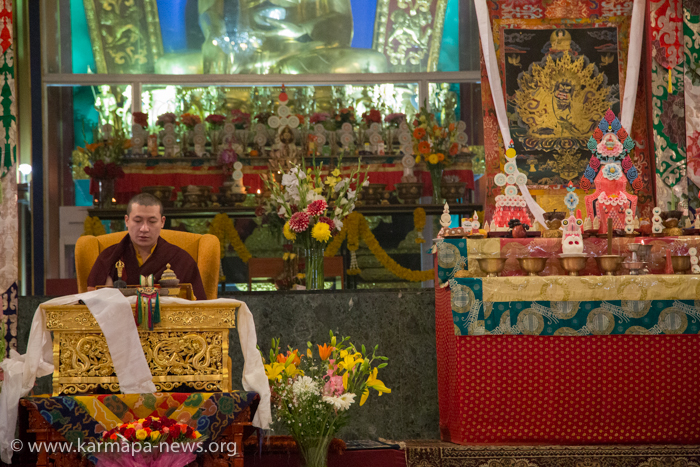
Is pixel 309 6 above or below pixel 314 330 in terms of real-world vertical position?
above

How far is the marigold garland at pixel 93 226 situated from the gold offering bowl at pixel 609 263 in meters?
4.45

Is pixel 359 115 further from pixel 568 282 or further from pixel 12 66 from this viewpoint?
pixel 568 282

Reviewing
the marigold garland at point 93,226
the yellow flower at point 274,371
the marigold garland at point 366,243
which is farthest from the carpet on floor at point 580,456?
the marigold garland at point 93,226

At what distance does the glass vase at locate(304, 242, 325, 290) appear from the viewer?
521 cm

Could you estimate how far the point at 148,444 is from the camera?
3.03m

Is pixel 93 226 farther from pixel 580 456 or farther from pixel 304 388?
pixel 580 456

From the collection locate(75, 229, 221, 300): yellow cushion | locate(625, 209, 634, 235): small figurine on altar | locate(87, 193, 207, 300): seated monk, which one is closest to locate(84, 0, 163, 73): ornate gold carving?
locate(75, 229, 221, 300): yellow cushion

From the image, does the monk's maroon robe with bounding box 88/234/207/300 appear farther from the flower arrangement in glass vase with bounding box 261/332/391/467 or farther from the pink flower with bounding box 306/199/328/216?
the pink flower with bounding box 306/199/328/216

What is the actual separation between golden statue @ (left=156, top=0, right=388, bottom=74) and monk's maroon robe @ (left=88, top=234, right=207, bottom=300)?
13.4 feet

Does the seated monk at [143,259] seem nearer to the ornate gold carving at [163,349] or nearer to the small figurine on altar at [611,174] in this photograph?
the ornate gold carving at [163,349]

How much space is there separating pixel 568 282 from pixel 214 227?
3921mm

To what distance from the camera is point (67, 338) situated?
3.46 meters

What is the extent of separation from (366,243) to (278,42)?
89.5 inches

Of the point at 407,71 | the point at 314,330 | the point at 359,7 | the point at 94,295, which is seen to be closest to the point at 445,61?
the point at 407,71
